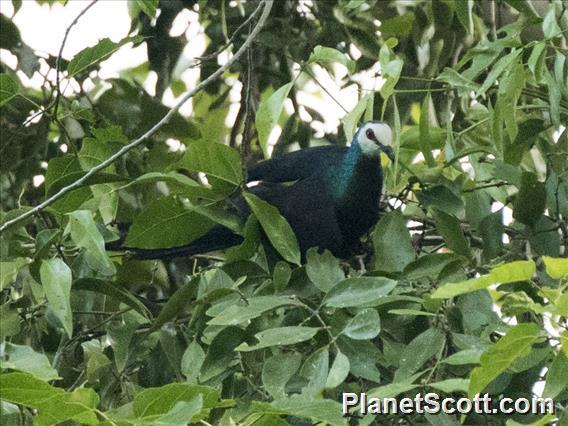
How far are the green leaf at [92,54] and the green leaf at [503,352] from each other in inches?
38.5

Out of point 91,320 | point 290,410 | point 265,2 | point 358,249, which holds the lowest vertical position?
point 358,249

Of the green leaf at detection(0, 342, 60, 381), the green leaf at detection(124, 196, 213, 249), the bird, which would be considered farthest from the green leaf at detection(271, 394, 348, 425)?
the bird

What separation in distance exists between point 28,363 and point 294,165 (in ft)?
4.40

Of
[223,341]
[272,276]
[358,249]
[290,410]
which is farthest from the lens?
[358,249]

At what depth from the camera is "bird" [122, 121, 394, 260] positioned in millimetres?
2773

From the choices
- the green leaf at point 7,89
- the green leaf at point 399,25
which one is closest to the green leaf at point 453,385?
the green leaf at point 7,89

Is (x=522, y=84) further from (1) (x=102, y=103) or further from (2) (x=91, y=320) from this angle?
(1) (x=102, y=103)

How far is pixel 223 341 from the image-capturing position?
1.95m

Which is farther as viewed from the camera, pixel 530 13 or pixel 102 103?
pixel 102 103

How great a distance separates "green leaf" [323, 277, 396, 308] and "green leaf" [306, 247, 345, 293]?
104mm

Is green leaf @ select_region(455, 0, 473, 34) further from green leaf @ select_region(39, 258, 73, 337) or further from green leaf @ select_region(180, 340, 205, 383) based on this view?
green leaf @ select_region(39, 258, 73, 337)

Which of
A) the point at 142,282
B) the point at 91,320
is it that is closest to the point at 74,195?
the point at 91,320

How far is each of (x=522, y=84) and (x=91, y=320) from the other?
953 mm

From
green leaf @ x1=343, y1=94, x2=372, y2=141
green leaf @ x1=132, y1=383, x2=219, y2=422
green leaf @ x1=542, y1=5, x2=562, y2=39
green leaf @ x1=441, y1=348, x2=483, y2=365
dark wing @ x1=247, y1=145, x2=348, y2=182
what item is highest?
green leaf @ x1=542, y1=5, x2=562, y2=39
